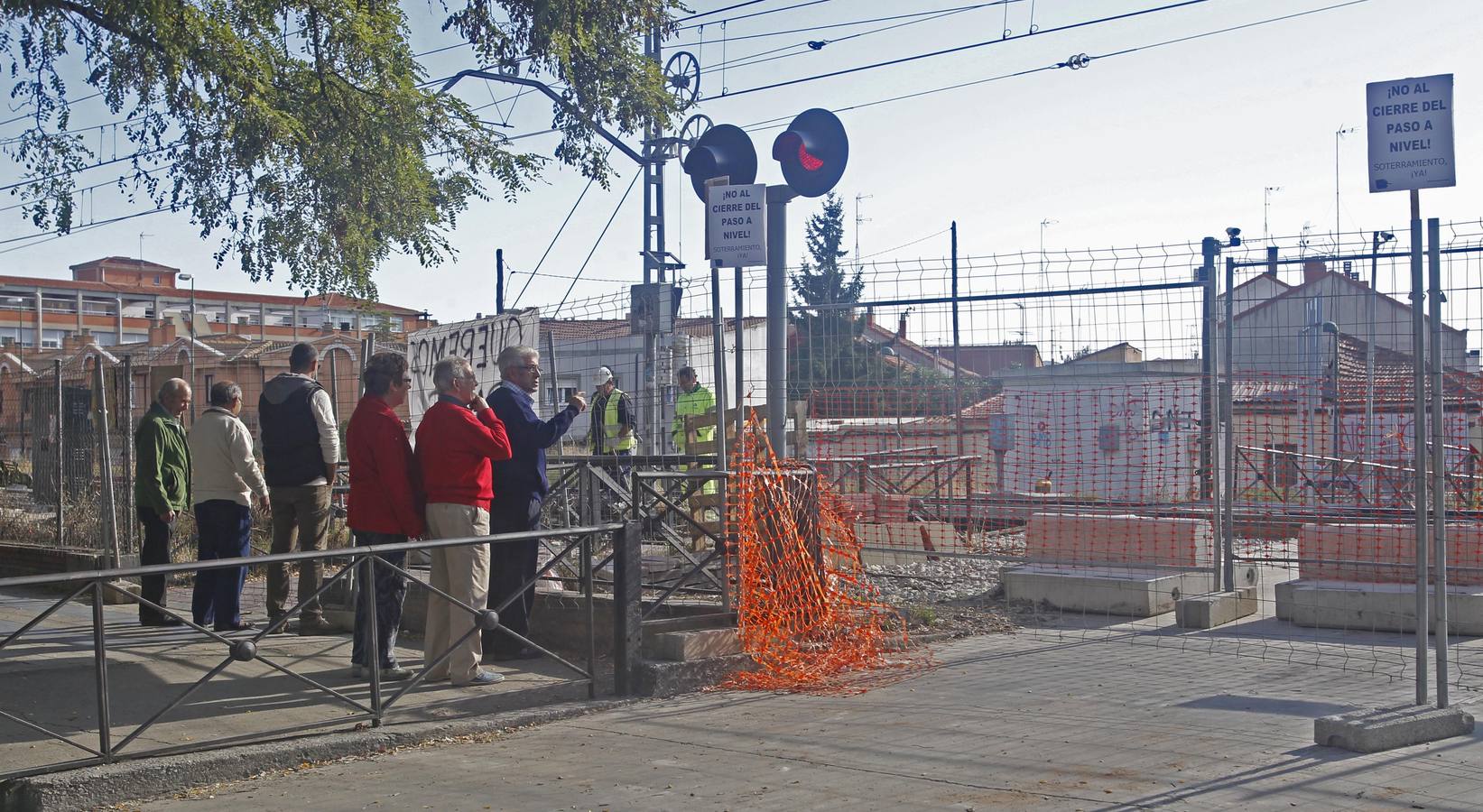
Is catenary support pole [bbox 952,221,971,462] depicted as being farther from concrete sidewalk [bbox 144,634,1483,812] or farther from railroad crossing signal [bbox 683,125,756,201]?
concrete sidewalk [bbox 144,634,1483,812]

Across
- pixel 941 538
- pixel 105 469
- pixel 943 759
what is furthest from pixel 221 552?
pixel 941 538

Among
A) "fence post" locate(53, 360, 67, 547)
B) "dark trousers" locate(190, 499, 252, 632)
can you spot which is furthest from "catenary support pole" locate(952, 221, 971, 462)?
"fence post" locate(53, 360, 67, 547)

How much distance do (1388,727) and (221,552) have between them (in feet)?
22.8

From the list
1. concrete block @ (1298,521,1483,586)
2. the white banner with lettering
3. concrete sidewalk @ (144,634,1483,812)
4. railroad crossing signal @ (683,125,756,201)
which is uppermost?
railroad crossing signal @ (683,125,756,201)

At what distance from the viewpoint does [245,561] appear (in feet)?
17.6

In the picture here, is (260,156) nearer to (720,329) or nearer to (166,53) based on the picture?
(166,53)

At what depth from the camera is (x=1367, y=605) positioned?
29.1ft

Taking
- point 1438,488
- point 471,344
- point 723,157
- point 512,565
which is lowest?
point 512,565

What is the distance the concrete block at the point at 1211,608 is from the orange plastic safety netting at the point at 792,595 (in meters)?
2.26

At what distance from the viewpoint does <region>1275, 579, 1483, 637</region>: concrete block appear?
28.5ft

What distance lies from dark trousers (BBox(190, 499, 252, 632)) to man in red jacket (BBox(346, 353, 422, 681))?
6.02ft

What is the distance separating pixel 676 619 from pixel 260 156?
6151 mm

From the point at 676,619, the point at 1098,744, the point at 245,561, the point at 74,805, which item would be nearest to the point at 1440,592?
the point at 1098,744

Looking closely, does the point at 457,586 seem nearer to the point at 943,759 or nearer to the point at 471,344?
the point at 943,759
